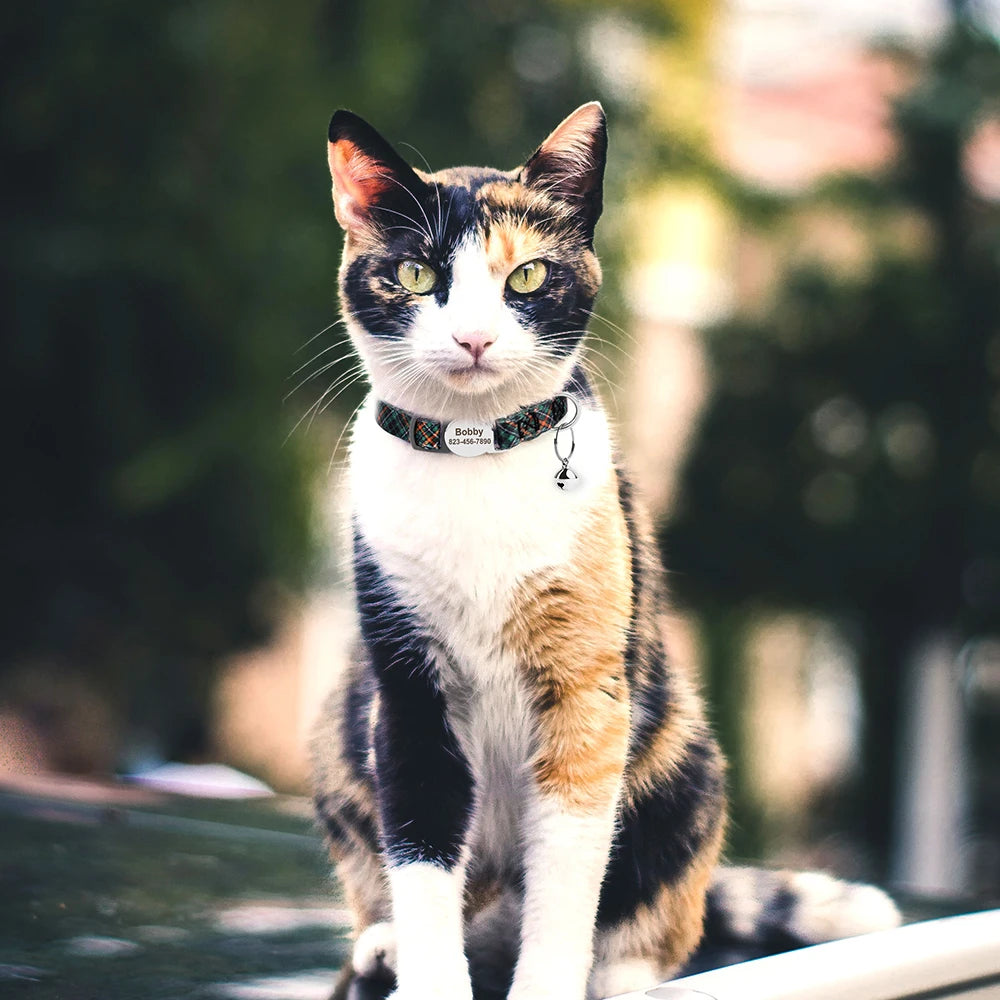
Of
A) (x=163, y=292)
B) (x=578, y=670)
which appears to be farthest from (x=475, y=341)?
(x=163, y=292)

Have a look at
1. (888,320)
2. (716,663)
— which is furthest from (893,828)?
(888,320)

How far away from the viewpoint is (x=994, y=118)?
503 centimetres

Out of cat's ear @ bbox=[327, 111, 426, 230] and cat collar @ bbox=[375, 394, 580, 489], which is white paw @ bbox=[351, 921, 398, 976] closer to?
cat collar @ bbox=[375, 394, 580, 489]

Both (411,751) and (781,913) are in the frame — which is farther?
(781,913)

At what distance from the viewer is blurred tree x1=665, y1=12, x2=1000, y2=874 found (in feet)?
16.4

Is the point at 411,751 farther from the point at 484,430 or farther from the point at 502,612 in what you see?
the point at 484,430

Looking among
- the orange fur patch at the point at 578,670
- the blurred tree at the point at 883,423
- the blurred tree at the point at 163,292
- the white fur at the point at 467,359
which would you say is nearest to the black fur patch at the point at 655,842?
the orange fur patch at the point at 578,670

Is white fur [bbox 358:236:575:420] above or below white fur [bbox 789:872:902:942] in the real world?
above

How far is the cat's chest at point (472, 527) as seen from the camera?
129 centimetres

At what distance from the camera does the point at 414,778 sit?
1325mm

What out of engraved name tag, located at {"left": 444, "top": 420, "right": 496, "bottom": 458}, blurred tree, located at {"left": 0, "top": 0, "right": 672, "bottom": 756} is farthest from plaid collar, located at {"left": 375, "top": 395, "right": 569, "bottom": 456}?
blurred tree, located at {"left": 0, "top": 0, "right": 672, "bottom": 756}

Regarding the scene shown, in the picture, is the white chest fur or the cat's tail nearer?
the white chest fur

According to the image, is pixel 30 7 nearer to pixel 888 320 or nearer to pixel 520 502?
pixel 888 320

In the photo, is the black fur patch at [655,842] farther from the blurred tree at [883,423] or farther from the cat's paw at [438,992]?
the blurred tree at [883,423]
